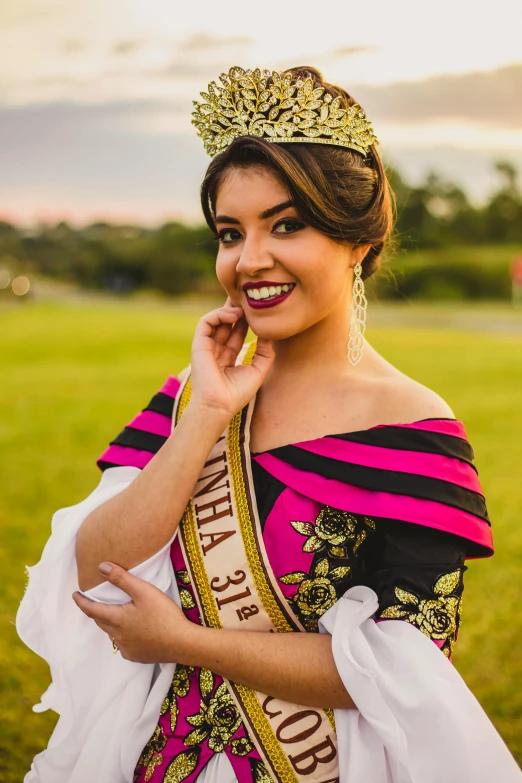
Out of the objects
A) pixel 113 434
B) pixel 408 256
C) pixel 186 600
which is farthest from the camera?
pixel 408 256

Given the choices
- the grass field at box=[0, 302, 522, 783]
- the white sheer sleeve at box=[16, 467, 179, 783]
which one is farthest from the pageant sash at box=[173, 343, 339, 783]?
the grass field at box=[0, 302, 522, 783]

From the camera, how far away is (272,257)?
1897 mm

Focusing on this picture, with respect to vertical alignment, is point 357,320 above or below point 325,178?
below

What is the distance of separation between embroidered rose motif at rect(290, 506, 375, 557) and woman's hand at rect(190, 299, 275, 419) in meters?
0.36

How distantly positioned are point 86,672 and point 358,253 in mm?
1420

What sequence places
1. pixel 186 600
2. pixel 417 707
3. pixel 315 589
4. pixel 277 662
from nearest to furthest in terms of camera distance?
pixel 417 707 < pixel 277 662 < pixel 315 589 < pixel 186 600

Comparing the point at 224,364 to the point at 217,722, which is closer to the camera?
the point at 217,722

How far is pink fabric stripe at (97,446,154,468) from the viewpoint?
86.7 inches

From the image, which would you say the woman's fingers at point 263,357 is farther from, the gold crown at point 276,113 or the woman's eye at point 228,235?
the gold crown at point 276,113

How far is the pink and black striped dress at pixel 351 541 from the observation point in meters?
1.78

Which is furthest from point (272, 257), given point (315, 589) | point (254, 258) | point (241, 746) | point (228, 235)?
point (241, 746)

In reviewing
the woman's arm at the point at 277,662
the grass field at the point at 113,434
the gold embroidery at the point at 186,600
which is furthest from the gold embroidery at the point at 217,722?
the grass field at the point at 113,434

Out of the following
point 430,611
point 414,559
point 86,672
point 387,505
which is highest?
point 387,505

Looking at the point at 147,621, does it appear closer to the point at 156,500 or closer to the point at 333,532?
the point at 156,500
